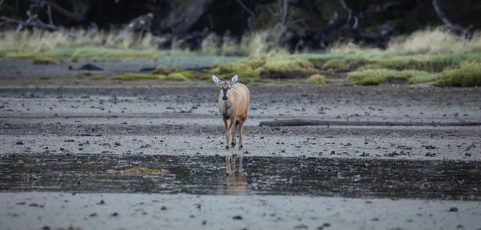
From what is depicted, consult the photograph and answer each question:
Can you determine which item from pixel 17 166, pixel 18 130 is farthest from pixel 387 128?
pixel 17 166

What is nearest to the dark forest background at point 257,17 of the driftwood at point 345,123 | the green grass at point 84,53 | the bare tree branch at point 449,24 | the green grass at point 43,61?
the bare tree branch at point 449,24

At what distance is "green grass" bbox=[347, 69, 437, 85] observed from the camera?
35781mm

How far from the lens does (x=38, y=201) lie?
1173 centimetres

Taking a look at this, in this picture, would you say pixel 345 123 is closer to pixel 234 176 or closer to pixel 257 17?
pixel 234 176

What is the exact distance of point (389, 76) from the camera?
37.2 meters

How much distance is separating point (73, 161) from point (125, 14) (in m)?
56.4

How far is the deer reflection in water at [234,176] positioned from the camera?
12.8 meters

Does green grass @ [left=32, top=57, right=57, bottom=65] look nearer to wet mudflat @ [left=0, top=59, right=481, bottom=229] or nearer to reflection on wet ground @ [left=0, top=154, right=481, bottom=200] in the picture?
wet mudflat @ [left=0, top=59, right=481, bottom=229]

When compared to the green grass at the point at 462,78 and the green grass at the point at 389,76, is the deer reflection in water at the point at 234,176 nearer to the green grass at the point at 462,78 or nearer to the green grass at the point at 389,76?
the green grass at the point at 462,78

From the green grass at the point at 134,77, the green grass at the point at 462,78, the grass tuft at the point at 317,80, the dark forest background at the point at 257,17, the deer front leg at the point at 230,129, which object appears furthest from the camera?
the dark forest background at the point at 257,17

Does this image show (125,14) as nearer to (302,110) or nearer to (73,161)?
(302,110)

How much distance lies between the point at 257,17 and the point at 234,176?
2126 inches

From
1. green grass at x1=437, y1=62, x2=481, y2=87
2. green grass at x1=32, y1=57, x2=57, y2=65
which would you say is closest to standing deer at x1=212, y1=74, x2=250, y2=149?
green grass at x1=437, y1=62, x2=481, y2=87

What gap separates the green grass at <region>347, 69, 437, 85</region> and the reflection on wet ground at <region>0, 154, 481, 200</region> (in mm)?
19768
